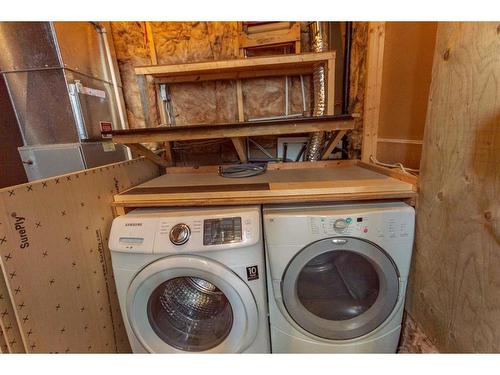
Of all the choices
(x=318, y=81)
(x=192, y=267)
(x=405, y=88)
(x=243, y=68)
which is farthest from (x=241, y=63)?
(x=192, y=267)

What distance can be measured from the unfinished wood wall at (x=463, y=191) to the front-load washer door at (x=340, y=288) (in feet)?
0.61

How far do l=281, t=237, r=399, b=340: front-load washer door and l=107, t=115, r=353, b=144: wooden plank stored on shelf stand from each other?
1.70 feet

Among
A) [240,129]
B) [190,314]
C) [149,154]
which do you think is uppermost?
[240,129]

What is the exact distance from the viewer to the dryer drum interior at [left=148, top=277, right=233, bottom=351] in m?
1.10

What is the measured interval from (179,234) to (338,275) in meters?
0.86

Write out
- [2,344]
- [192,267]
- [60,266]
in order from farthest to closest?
[192,267] → [60,266] → [2,344]

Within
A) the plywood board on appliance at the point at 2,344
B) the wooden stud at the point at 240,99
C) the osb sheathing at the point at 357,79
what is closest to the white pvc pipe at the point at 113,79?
the wooden stud at the point at 240,99

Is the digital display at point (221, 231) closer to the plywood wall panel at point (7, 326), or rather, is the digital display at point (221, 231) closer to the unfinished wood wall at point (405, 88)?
the plywood wall panel at point (7, 326)

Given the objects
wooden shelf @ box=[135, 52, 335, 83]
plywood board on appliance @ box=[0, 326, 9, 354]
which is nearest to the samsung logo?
plywood board on appliance @ box=[0, 326, 9, 354]

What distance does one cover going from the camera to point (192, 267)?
0.95 meters

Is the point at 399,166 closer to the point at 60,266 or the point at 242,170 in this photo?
the point at 242,170

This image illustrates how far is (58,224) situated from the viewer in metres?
0.83

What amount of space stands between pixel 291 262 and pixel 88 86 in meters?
1.59

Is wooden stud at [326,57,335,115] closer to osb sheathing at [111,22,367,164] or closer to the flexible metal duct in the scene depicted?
the flexible metal duct
